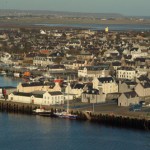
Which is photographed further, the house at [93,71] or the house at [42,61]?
the house at [42,61]

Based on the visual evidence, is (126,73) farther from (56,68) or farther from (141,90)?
(141,90)

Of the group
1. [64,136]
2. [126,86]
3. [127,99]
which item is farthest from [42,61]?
[64,136]

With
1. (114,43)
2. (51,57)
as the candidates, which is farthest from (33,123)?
(114,43)

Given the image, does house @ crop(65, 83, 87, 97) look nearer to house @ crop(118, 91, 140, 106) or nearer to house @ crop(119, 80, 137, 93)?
house @ crop(119, 80, 137, 93)

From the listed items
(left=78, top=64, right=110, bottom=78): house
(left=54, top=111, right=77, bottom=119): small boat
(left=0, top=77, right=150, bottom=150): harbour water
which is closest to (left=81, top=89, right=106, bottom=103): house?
(left=54, top=111, right=77, bottom=119): small boat

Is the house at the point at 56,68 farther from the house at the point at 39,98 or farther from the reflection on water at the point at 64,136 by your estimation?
the reflection on water at the point at 64,136

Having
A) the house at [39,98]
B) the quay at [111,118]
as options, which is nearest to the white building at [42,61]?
the house at [39,98]

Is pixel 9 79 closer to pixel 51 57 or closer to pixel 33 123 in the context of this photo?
pixel 51 57
